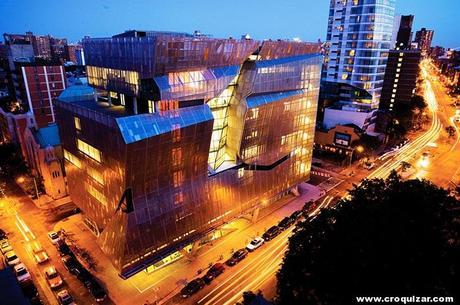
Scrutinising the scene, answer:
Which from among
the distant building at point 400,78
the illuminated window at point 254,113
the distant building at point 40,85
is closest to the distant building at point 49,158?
the distant building at point 40,85

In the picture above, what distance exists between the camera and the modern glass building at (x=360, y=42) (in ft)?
301

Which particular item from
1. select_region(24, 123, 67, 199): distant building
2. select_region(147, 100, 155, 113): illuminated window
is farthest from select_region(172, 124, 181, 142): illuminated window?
select_region(24, 123, 67, 199): distant building

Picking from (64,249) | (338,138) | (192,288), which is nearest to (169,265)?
(192,288)

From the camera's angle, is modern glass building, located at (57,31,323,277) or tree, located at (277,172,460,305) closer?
tree, located at (277,172,460,305)

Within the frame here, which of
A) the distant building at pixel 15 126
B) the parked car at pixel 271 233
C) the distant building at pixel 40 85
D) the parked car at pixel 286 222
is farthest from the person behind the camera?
the distant building at pixel 40 85

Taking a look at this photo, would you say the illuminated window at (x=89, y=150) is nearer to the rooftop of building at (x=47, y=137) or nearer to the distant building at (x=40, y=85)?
the rooftop of building at (x=47, y=137)

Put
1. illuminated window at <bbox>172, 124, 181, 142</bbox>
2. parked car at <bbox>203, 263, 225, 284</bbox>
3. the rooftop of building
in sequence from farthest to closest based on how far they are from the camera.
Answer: the rooftop of building, parked car at <bbox>203, 263, 225, 284</bbox>, illuminated window at <bbox>172, 124, 181, 142</bbox>

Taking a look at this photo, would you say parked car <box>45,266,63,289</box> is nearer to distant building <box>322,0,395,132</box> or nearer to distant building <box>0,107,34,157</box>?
distant building <box>0,107,34,157</box>

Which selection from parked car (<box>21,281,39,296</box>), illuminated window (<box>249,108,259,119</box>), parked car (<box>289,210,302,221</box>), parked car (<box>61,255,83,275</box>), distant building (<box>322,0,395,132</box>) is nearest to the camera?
parked car (<box>21,281,39,296</box>)

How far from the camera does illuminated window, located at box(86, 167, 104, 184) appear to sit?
43.2 m

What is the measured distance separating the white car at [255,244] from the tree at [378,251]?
17.6 metres

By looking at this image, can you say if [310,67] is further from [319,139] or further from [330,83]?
[330,83]

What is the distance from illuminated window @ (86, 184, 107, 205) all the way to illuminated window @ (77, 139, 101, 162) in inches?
209

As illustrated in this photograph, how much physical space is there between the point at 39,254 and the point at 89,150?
18.5m
